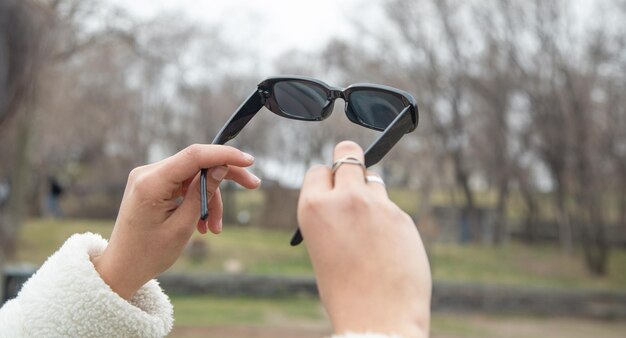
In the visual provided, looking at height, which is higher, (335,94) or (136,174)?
(335,94)

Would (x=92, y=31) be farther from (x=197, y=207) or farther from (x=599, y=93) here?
(x=197, y=207)

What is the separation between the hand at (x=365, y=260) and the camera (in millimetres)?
820

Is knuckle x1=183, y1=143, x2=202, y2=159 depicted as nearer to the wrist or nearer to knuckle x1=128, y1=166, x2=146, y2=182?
knuckle x1=128, y1=166, x2=146, y2=182

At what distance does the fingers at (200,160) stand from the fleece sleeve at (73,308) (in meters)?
0.26

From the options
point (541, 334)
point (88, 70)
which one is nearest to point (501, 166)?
point (541, 334)

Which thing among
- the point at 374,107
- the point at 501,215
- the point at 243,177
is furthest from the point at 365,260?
the point at 501,215

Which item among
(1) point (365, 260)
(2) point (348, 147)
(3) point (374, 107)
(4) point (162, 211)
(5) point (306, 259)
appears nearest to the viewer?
(1) point (365, 260)

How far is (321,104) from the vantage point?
118 centimetres

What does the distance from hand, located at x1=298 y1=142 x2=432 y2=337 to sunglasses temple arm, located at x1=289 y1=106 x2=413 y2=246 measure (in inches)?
5.8

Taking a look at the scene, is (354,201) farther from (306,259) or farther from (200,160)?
(306,259)

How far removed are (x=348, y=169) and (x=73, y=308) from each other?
0.66 m

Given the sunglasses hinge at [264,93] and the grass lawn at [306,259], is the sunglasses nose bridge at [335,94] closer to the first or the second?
the sunglasses hinge at [264,93]

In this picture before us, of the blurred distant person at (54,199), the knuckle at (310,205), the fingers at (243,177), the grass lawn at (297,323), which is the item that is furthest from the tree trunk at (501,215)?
the knuckle at (310,205)

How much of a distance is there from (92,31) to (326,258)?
579 inches
